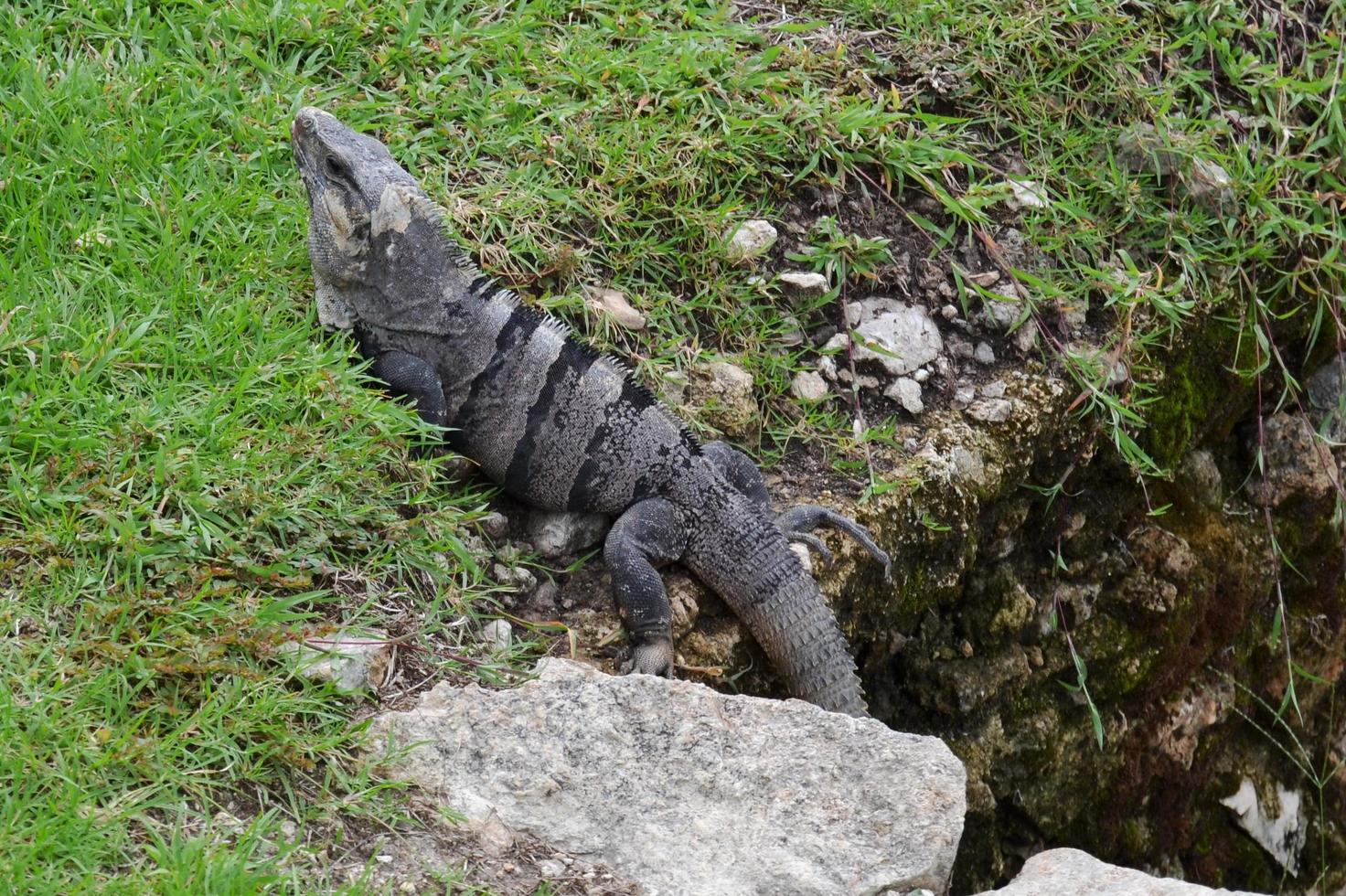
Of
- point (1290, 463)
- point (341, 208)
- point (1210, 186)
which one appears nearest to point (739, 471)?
point (341, 208)

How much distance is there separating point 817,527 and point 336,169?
169 centimetres

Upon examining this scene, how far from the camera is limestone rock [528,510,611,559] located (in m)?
3.77

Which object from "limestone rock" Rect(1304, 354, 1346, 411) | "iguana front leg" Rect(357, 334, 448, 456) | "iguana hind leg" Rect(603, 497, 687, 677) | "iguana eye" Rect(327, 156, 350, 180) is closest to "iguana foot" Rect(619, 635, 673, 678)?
"iguana hind leg" Rect(603, 497, 687, 677)

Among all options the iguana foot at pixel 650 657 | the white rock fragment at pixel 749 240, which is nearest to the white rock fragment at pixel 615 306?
the white rock fragment at pixel 749 240

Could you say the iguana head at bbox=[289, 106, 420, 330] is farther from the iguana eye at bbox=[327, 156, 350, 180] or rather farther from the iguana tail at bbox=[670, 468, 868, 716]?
the iguana tail at bbox=[670, 468, 868, 716]

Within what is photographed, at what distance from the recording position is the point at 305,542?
10.4 ft

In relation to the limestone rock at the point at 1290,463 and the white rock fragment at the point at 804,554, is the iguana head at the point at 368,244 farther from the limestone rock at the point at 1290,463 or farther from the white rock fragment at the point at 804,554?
the limestone rock at the point at 1290,463

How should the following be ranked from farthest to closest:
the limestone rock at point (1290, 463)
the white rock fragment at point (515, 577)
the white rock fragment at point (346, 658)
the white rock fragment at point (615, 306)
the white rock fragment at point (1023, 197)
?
the limestone rock at point (1290, 463) → the white rock fragment at point (1023, 197) → the white rock fragment at point (615, 306) → the white rock fragment at point (515, 577) → the white rock fragment at point (346, 658)

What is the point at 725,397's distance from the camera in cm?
412

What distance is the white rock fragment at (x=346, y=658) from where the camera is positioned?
9.45ft

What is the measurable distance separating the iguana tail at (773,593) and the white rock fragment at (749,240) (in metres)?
0.91

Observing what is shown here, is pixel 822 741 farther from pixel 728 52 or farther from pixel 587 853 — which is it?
pixel 728 52

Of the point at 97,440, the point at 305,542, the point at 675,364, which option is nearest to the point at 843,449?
the point at 675,364

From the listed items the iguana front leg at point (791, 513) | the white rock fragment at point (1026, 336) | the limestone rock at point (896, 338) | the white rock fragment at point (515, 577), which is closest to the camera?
the white rock fragment at point (515, 577)
